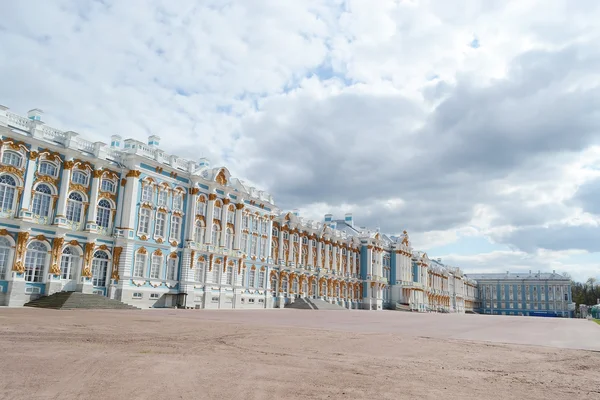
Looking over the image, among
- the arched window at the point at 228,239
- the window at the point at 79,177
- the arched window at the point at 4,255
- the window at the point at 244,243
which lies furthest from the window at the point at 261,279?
the arched window at the point at 4,255

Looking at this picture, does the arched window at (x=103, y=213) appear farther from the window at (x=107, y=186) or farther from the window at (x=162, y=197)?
the window at (x=162, y=197)

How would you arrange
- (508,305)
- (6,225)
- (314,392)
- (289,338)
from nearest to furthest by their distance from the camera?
(314,392), (289,338), (6,225), (508,305)

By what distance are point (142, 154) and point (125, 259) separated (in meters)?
9.02

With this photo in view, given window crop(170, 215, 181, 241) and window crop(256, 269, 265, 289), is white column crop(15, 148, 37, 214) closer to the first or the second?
window crop(170, 215, 181, 241)

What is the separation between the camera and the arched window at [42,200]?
Result: 33.6m

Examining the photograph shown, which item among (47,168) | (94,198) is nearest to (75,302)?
(94,198)

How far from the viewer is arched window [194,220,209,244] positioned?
152ft

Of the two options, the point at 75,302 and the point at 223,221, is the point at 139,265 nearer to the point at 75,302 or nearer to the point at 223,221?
the point at 75,302

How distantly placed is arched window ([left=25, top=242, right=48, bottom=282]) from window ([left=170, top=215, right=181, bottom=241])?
1190 centimetres

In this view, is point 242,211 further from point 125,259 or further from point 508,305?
point 508,305

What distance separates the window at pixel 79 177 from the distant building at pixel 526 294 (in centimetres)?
12550

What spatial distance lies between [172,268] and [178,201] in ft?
20.4

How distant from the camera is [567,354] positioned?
45.1 ft

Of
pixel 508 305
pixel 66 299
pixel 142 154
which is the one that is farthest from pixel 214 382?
pixel 508 305
